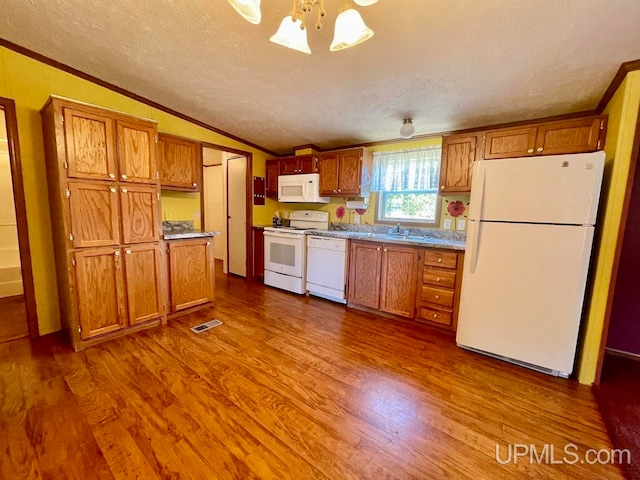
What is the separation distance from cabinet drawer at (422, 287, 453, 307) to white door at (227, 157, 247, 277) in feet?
9.67

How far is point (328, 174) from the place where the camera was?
12.2 feet

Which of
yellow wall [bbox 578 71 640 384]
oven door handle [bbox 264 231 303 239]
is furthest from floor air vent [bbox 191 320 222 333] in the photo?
yellow wall [bbox 578 71 640 384]

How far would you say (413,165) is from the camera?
10.8 feet

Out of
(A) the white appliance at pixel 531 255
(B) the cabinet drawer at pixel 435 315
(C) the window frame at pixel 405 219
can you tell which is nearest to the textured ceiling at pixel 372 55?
(A) the white appliance at pixel 531 255

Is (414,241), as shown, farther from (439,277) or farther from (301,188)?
(301,188)

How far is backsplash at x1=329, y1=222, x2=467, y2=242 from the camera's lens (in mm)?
3078

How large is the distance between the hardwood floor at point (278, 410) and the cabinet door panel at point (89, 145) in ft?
4.99

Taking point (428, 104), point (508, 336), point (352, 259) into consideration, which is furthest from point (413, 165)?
point (508, 336)

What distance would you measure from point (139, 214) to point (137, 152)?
0.57 metres

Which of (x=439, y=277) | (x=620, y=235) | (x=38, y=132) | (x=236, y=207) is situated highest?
(x=38, y=132)

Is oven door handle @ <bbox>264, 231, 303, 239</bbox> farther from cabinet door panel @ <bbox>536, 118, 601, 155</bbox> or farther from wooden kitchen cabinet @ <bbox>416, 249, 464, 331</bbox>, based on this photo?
cabinet door panel @ <bbox>536, 118, 601, 155</bbox>

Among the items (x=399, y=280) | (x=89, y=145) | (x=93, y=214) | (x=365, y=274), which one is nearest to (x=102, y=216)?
(x=93, y=214)

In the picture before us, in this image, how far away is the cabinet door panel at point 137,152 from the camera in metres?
2.29

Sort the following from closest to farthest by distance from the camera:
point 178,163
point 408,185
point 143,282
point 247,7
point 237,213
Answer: point 247,7 < point 143,282 < point 178,163 < point 408,185 < point 237,213
